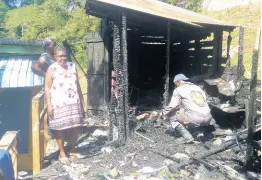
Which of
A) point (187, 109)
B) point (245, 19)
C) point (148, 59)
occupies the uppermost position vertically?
point (245, 19)

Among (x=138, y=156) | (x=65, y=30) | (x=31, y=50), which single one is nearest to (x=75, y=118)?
(x=138, y=156)

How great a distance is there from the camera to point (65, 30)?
17.7 metres

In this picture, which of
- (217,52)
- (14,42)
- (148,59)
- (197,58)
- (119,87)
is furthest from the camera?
(148,59)

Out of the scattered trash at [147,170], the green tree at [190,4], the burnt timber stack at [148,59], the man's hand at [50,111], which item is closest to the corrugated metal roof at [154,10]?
the burnt timber stack at [148,59]

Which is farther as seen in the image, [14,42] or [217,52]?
[217,52]

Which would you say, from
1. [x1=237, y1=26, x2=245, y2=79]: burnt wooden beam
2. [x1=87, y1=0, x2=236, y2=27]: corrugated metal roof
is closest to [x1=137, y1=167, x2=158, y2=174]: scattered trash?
[x1=87, y1=0, x2=236, y2=27]: corrugated metal roof

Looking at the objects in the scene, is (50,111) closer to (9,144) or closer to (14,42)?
(9,144)

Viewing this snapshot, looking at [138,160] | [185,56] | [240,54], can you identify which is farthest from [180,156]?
[185,56]

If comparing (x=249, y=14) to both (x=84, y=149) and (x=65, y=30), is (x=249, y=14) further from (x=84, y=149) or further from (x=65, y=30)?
(x=84, y=149)

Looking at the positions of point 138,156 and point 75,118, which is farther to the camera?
point 138,156

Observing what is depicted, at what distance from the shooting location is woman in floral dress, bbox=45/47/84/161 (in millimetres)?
4719

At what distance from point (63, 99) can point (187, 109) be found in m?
2.48

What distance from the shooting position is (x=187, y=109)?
19.2 ft

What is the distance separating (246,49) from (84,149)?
13437mm
